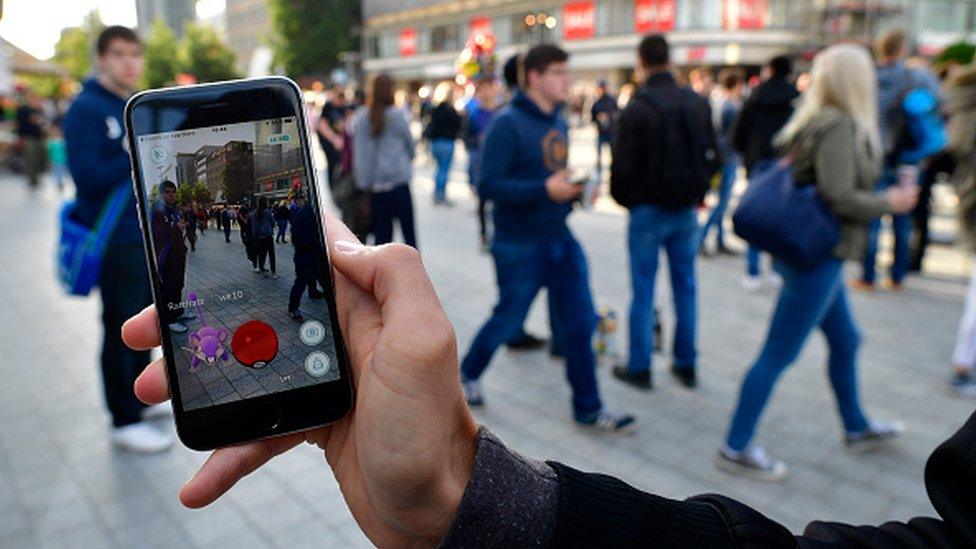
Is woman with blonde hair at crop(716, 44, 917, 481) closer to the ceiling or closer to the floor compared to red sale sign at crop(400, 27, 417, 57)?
closer to the floor

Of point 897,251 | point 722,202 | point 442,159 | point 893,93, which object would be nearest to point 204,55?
point 442,159

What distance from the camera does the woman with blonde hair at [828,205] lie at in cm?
341

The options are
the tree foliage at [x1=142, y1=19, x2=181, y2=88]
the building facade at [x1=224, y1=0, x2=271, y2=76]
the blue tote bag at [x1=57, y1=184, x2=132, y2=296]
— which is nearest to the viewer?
the blue tote bag at [x1=57, y1=184, x2=132, y2=296]

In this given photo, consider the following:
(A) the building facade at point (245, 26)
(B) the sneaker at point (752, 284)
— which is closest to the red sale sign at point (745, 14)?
(B) the sneaker at point (752, 284)

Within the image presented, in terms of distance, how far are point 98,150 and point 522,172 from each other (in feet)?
7.13

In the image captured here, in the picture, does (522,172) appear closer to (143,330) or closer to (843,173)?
(843,173)

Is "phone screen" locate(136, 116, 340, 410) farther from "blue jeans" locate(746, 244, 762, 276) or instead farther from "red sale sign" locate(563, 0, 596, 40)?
"red sale sign" locate(563, 0, 596, 40)

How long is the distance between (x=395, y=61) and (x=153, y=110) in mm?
60493

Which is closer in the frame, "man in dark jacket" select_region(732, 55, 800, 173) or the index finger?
the index finger

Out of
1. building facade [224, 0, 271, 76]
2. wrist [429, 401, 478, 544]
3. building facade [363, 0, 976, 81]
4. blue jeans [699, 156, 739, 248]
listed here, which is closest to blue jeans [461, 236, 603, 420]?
wrist [429, 401, 478, 544]

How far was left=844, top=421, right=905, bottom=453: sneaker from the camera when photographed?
12.9ft

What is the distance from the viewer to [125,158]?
3.60 m

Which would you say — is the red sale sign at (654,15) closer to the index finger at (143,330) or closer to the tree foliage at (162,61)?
the index finger at (143,330)

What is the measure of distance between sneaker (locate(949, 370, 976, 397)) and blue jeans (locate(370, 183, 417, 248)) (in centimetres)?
423
